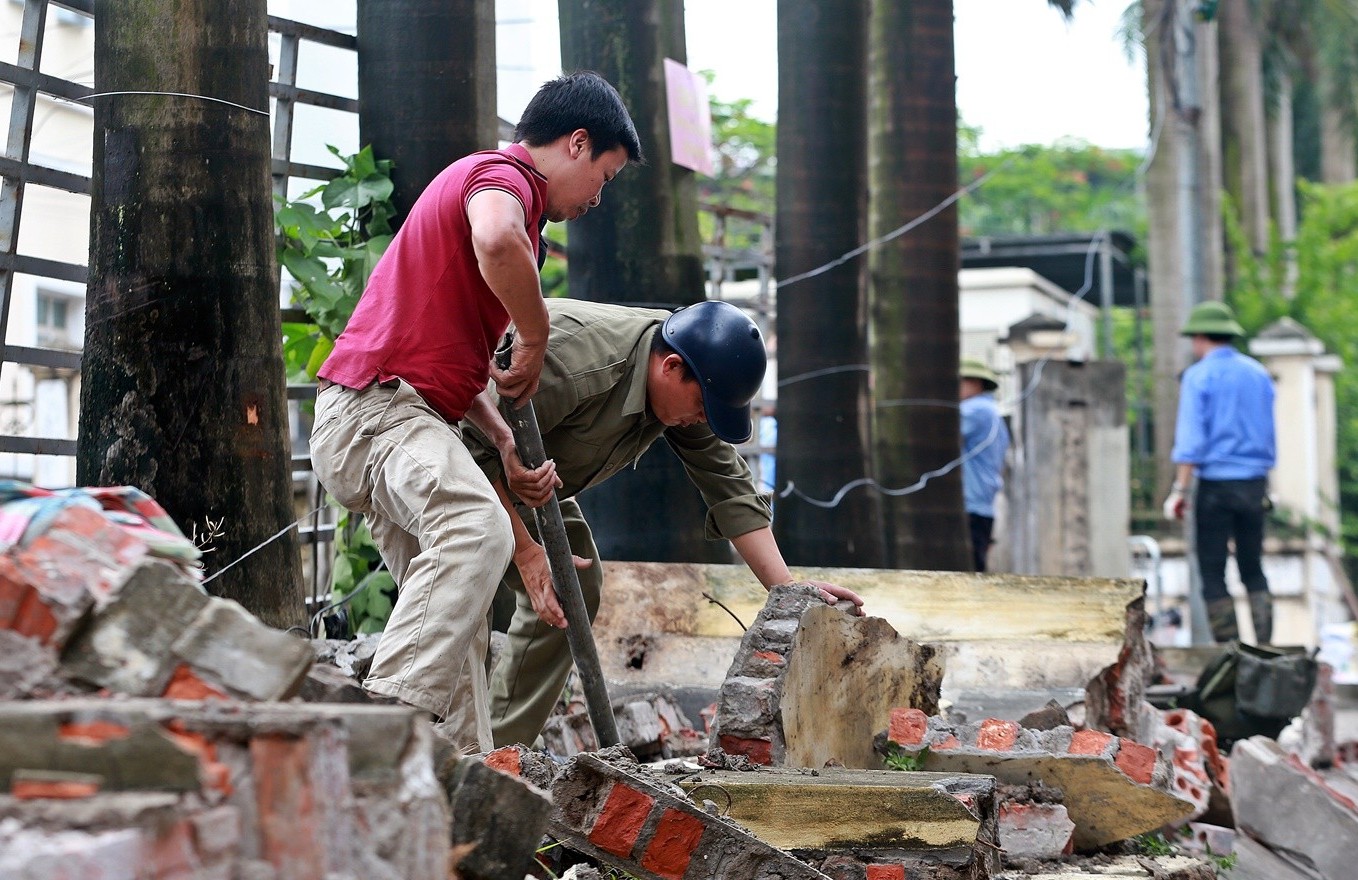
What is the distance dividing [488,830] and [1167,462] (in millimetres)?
17015

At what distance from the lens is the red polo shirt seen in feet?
12.1

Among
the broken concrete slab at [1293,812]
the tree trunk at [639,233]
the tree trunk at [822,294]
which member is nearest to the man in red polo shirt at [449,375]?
the tree trunk at [639,233]

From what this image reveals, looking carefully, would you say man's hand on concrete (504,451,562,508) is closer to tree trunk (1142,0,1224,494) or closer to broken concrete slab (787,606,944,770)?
broken concrete slab (787,606,944,770)

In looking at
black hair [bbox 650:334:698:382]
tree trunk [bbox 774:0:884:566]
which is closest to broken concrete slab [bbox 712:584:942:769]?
black hair [bbox 650:334:698:382]

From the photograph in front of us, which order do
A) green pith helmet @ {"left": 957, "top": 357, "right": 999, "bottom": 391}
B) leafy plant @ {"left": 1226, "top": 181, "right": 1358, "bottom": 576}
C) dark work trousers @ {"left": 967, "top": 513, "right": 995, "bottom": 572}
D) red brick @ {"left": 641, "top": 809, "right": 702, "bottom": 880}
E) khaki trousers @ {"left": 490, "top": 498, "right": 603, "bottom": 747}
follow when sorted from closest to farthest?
1. red brick @ {"left": 641, "top": 809, "right": 702, "bottom": 880}
2. khaki trousers @ {"left": 490, "top": 498, "right": 603, "bottom": 747}
3. dark work trousers @ {"left": 967, "top": 513, "right": 995, "bottom": 572}
4. green pith helmet @ {"left": 957, "top": 357, "right": 999, "bottom": 391}
5. leafy plant @ {"left": 1226, "top": 181, "right": 1358, "bottom": 576}

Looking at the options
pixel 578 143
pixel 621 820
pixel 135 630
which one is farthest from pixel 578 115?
pixel 135 630

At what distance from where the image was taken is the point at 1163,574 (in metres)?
15.5

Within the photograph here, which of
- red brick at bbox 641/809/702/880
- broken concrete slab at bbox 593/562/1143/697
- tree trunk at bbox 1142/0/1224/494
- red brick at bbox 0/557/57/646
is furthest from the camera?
tree trunk at bbox 1142/0/1224/494

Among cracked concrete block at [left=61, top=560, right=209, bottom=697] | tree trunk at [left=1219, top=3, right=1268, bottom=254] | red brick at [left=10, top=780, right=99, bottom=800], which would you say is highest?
tree trunk at [left=1219, top=3, right=1268, bottom=254]

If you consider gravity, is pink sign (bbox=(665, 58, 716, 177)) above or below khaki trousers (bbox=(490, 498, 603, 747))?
above

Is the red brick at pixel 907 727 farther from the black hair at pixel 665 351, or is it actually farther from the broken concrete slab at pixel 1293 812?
the broken concrete slab at pixel 1293 812

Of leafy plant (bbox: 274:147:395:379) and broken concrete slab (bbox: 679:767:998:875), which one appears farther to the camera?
leafy plant (bbox: 274:147:395:379)

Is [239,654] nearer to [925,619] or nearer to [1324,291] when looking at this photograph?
[925,619]

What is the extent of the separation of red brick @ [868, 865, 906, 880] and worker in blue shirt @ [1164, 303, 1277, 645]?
6.92 m
